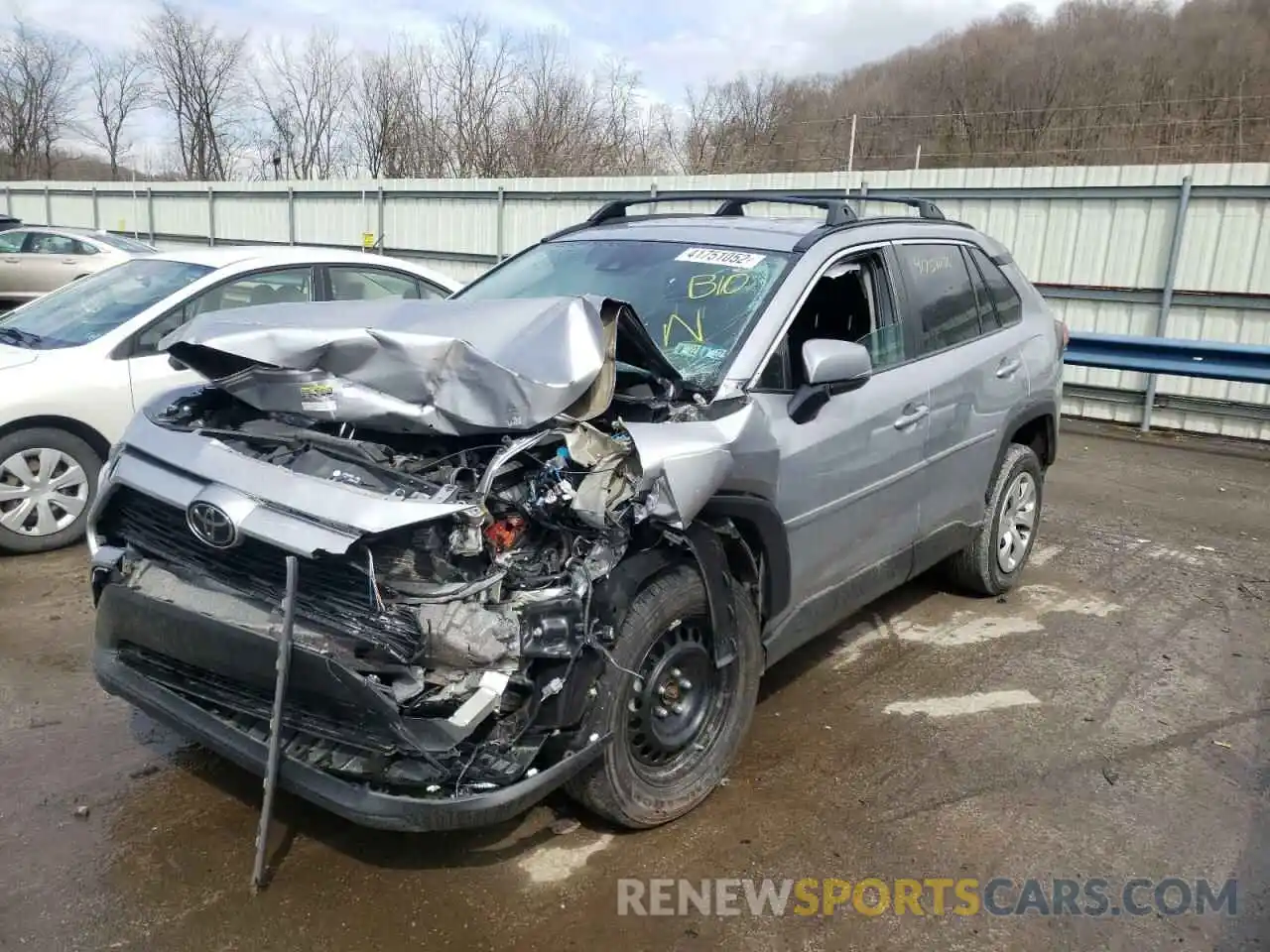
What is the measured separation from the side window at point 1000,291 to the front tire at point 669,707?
260cm

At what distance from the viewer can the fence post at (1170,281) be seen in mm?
9281

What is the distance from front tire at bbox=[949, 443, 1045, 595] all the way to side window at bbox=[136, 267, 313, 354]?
4.18 meters

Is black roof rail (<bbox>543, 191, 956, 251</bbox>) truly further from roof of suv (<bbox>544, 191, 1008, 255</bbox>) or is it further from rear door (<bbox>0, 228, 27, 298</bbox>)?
rear door (<bbox>0, 228, 27, 298</bbox>)

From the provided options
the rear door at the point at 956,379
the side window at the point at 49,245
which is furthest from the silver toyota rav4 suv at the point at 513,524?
the side window at the point at 49,245

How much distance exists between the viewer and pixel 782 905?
288 centimetres

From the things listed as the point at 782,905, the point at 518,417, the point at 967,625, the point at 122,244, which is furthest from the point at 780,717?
the point at 122,244

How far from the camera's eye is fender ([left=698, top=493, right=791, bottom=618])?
3137 mm

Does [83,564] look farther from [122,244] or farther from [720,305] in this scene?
[122,244]

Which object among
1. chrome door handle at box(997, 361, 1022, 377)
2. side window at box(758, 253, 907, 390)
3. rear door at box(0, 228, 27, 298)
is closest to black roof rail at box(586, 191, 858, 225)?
side window at box(758, 253, 907, 390)

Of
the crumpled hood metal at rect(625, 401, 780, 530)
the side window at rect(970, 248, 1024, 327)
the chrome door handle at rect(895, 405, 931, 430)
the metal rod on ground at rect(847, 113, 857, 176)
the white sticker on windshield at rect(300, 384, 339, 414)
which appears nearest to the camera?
the crumpled hood metal at rect(625, 401, 780, 530)

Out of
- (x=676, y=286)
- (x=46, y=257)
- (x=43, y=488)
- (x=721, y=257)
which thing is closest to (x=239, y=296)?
(x=43, y=488)

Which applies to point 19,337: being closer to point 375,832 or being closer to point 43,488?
point 43,488

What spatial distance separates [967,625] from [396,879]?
326cm

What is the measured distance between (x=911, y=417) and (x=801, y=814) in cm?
170
